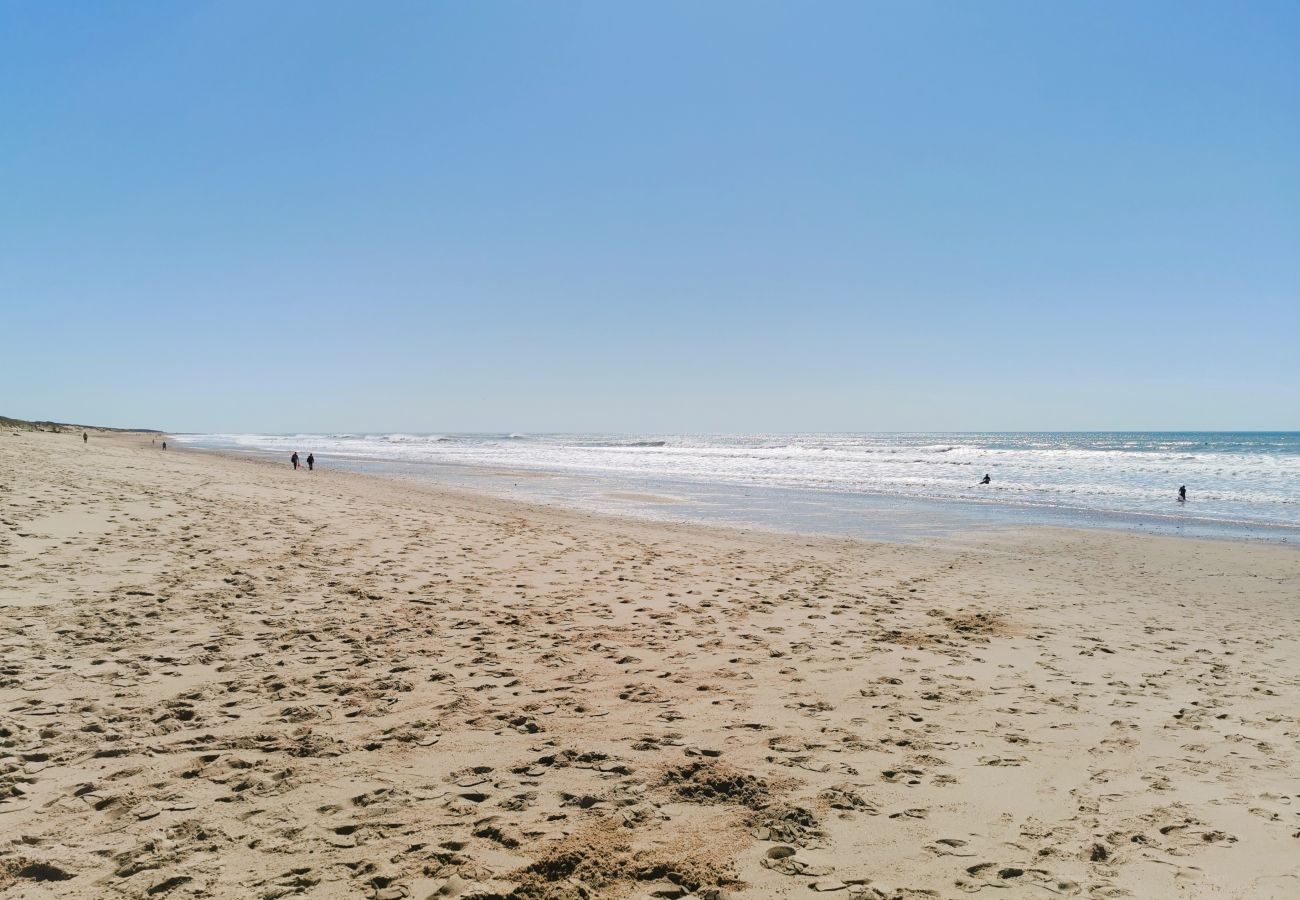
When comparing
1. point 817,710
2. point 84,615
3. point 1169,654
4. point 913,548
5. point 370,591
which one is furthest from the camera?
point 913,548

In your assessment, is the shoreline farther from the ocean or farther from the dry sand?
the dry sand

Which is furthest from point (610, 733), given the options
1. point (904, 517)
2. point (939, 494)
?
point (939, 494)

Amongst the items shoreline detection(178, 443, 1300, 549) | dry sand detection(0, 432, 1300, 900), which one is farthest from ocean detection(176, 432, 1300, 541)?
dry sand detection(0, 432, 1300, 900)

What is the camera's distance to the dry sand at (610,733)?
138 inches

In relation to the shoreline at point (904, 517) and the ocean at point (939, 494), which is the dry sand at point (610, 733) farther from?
the ocean at point (939, 494)

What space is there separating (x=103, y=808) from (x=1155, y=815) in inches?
245

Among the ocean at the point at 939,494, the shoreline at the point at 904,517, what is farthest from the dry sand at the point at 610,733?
the ocean at the point at 939,494

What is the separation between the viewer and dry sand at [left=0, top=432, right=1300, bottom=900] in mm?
3518

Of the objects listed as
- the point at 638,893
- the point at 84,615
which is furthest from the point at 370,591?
the point at 638,893

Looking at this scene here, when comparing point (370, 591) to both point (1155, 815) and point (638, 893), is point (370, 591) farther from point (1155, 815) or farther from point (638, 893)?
point (1155, 815)

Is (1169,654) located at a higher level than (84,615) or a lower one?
lower

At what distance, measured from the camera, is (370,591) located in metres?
8.89

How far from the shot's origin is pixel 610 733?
511 centimetres

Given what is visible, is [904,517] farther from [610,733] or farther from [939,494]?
[610,733]
